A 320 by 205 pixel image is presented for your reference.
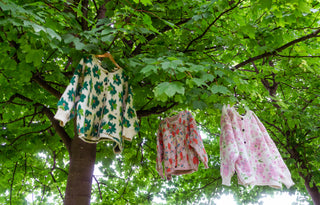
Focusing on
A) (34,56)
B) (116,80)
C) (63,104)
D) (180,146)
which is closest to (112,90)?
(116,80)

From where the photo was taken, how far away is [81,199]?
2744 mm

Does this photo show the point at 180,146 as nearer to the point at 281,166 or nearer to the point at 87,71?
the point at 281,166

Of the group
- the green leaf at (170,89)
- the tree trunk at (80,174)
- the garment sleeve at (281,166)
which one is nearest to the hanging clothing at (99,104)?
the tree trunk at (80,174)

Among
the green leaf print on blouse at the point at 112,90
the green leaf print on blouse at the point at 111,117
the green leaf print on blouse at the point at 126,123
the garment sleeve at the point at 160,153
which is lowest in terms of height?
the garment sleeve at the point at 160,153

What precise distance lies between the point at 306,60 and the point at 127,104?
2.13 meters

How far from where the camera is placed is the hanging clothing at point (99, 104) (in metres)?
2.32

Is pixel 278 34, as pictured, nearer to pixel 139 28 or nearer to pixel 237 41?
pixel 237 41

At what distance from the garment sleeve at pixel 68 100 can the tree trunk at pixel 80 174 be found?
2.77 feet

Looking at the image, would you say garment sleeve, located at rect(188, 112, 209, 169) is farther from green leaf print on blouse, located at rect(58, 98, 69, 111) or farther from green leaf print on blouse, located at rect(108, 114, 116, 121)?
green leaf print on blouse, located at rect(58, 98, 69, 111)

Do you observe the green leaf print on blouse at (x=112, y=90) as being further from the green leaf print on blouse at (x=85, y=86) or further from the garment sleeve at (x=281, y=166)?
the garment sleeve at (x=281, y=166)

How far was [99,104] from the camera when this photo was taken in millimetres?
2613

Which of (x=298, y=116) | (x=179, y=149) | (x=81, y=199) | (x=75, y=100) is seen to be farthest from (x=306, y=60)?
(x=81, y=199)

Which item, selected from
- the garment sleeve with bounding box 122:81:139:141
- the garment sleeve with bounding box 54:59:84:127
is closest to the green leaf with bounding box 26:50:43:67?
the garment sleeve with bounding box 54:59:84:127

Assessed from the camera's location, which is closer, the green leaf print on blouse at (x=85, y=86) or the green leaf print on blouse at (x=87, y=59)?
the green leaf print on blouse at (x=85, y=86)
